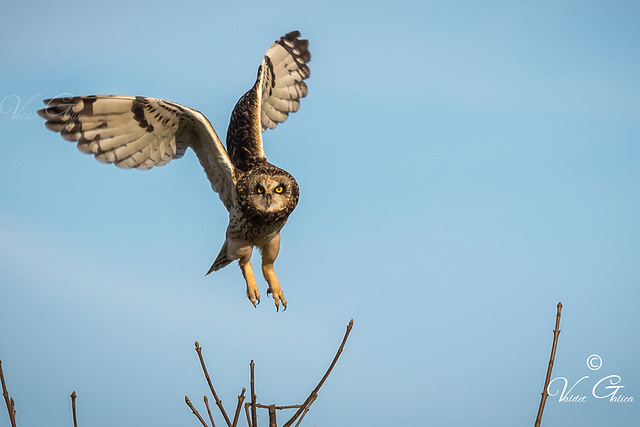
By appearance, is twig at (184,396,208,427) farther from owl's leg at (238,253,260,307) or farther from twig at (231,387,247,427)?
owl's leg at (238,253,260,307)

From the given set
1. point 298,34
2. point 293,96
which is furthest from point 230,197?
point 298,34

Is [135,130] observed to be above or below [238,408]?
above

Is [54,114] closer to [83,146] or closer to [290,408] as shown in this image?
[83,146]

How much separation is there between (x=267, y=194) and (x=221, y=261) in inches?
53.4

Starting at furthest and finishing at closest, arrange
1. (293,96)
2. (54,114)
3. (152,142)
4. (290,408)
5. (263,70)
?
1. (293,96)
2. (263,70)
3. (152,142)
4. (54,114)
5. (290,408)

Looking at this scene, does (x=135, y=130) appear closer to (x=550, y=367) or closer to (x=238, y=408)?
(x=238, y=408)

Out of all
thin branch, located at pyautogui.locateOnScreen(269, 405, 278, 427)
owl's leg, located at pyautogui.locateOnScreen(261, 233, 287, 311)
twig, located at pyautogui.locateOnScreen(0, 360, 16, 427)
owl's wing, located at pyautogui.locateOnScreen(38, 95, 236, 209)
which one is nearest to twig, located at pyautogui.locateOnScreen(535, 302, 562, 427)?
thin branch, located at pyautogui.locateOnScreen(269, 405, 278, 427)

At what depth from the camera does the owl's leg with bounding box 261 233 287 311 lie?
19.7ft

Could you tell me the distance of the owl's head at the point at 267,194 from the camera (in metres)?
5.37

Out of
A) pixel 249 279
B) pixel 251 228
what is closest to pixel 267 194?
pixel 251 228

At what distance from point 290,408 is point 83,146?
338 cm

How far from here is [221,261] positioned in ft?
21.2

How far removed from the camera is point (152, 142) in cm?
571

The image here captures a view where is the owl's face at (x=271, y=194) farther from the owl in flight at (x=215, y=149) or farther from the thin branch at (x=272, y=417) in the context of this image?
the thin branch at (x=272, y=417)
